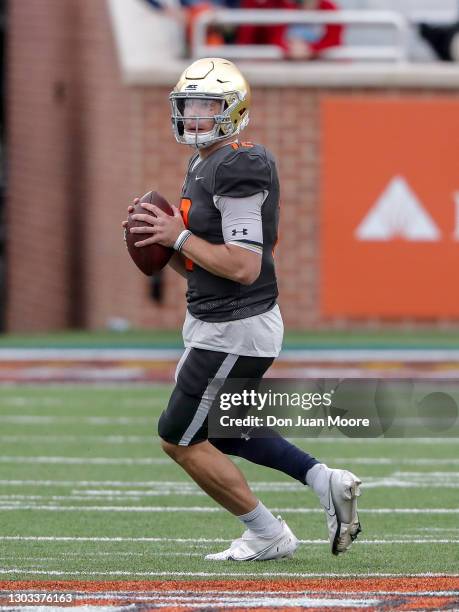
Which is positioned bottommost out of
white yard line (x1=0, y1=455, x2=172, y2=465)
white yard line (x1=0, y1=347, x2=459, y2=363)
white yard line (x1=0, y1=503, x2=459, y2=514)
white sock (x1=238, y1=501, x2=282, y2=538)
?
white yard line (x1=0, y1=347, x2=459, y2=363)

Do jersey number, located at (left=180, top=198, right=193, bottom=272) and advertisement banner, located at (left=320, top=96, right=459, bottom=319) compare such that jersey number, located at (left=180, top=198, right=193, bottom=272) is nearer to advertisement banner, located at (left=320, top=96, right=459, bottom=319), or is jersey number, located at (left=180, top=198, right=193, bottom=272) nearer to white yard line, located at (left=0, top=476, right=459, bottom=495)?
white yard line, located at (left=0, top=476, right=459, bottom=495)

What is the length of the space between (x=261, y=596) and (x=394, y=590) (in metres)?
0.45

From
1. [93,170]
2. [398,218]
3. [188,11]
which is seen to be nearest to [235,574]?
[398,218]

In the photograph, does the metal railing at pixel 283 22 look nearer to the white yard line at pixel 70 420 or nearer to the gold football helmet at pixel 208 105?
the white yard line at pixel 70 420

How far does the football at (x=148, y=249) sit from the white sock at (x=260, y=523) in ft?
3.29

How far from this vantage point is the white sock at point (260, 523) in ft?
19.5

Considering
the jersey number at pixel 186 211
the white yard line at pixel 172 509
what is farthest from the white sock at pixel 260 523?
the white yard line at pixel 172 509

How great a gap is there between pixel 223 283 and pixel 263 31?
12839 mm

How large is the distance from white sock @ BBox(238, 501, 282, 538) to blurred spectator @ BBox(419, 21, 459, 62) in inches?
513

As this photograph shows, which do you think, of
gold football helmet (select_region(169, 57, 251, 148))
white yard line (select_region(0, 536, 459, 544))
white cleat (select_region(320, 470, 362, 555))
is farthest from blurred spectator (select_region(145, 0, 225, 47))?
white cleat (select_region(320, 470, 362, 555))

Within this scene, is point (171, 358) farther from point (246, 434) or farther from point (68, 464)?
point (246, 434)

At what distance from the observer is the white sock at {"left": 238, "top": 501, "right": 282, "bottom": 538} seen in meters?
5.94

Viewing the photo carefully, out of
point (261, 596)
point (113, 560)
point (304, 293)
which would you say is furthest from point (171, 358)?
point (261, 596)

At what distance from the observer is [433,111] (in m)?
17.6
